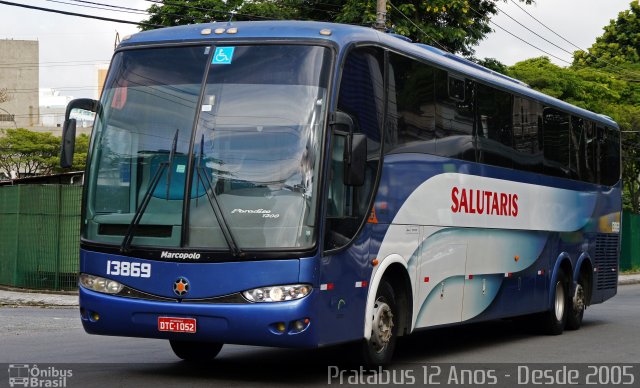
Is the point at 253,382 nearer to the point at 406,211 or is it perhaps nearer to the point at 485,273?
the point at 406,211

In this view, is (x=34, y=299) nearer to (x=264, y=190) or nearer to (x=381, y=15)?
(x=381, y=15)

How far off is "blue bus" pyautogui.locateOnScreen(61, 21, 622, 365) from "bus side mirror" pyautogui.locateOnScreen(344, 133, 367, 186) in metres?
0.01

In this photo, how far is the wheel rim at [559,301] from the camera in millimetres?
17250

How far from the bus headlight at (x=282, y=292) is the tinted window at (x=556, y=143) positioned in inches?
307

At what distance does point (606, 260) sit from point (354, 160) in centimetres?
1110

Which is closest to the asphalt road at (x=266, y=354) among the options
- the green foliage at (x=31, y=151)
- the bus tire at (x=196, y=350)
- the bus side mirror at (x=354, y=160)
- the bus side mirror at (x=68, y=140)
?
the bus tire at (x=196, y=350)

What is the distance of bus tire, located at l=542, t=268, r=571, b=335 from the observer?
17.0m

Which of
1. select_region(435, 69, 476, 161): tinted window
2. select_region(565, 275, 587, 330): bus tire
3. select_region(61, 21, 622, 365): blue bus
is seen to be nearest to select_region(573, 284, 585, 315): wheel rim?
select_region(565, 275, 587, 330): bus tire

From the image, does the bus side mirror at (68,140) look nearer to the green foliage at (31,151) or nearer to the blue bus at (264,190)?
the blue bus at (264,190)

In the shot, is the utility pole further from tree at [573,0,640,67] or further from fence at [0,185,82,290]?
tree at [573,0,640,67]

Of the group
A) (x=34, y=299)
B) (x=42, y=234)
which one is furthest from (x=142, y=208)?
(x=42, y=234)

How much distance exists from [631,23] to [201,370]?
62.2 m

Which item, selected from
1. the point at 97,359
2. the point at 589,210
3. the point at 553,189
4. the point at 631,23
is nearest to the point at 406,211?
the point at 97,359

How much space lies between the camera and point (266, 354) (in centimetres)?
1302
